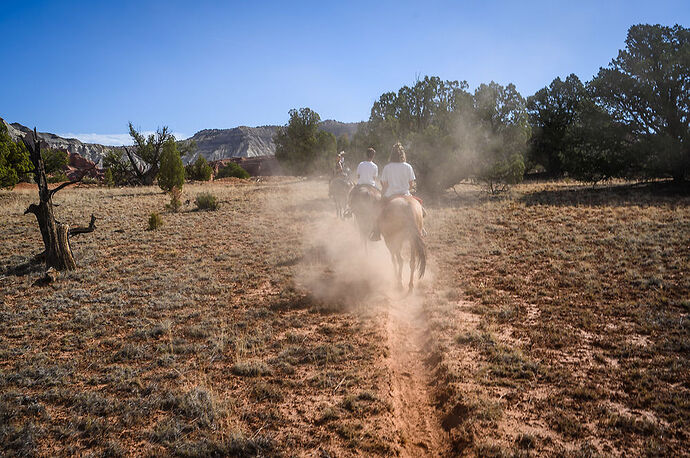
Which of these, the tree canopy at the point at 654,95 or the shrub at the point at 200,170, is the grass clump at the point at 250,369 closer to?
the tree canopy at the point at 654,95

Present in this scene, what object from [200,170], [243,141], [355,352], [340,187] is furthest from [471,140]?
[243,141]

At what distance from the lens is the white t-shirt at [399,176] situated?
8.21 metres

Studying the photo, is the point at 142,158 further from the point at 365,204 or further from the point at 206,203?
the point at 365,204

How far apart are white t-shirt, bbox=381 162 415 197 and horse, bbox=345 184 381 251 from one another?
180 centimetres

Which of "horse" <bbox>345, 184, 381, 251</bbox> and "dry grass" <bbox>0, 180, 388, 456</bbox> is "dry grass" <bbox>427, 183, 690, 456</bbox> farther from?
"horse" <bbox>345, 184, 381, 251</bbox>

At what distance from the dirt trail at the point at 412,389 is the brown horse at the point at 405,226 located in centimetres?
123

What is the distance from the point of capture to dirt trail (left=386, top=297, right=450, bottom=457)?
3784 millimetres

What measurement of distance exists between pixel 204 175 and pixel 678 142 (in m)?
46.2

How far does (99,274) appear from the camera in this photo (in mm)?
9945

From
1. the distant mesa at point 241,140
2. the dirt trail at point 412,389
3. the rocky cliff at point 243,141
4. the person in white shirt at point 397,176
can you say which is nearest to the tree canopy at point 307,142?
the person in white shirt at point 397,176

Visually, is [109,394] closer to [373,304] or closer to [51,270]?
[373,304]

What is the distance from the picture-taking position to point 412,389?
476cm

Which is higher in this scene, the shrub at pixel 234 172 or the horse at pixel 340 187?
the shrub at pixel 234 172

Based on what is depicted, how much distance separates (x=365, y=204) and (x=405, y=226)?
266cm
